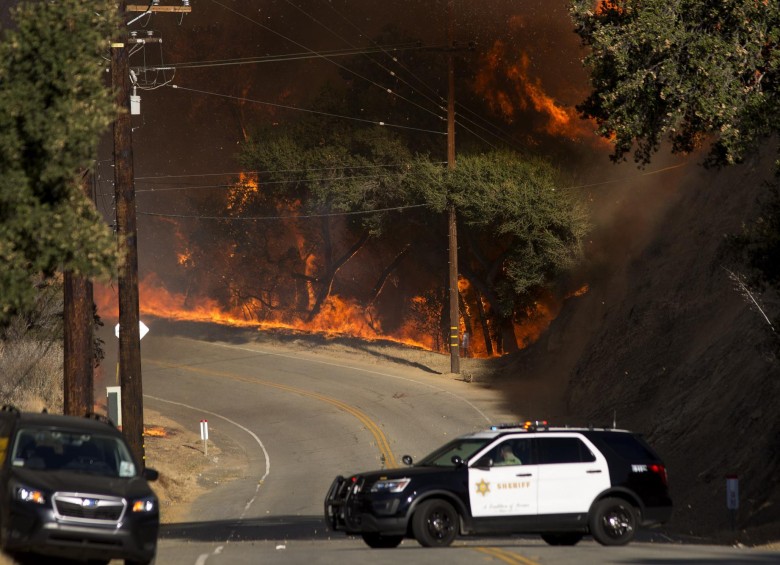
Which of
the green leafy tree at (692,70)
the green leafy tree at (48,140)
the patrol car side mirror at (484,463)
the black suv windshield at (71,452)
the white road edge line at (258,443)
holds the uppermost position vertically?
the green leafy tree at (692,70)

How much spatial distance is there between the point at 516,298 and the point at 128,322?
37682mm

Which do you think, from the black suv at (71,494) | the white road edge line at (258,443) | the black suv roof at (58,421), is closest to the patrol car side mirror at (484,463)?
the white road edge line at (258,443)

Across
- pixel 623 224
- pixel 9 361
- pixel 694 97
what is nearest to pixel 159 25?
pixel 623 224

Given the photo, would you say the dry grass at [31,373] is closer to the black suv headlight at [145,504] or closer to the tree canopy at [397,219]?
the black suv headlight at [145,504]

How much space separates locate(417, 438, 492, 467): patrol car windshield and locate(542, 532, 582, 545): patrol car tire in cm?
203

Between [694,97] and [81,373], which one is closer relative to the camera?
[694,97]

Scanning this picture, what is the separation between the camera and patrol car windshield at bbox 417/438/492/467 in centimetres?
1809

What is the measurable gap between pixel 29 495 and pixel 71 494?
476 mm

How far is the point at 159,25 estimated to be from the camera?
102000 mm

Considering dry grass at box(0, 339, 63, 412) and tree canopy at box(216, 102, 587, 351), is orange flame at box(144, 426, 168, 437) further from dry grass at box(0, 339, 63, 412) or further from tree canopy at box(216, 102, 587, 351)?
tree canopy at box(216, 102, 587, 351)

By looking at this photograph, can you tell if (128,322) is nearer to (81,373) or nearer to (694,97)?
(81,373)

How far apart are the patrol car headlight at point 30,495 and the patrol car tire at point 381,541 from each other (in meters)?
5.51

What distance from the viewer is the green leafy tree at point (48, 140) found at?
13953 millimetres

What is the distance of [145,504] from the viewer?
48.4 ft
